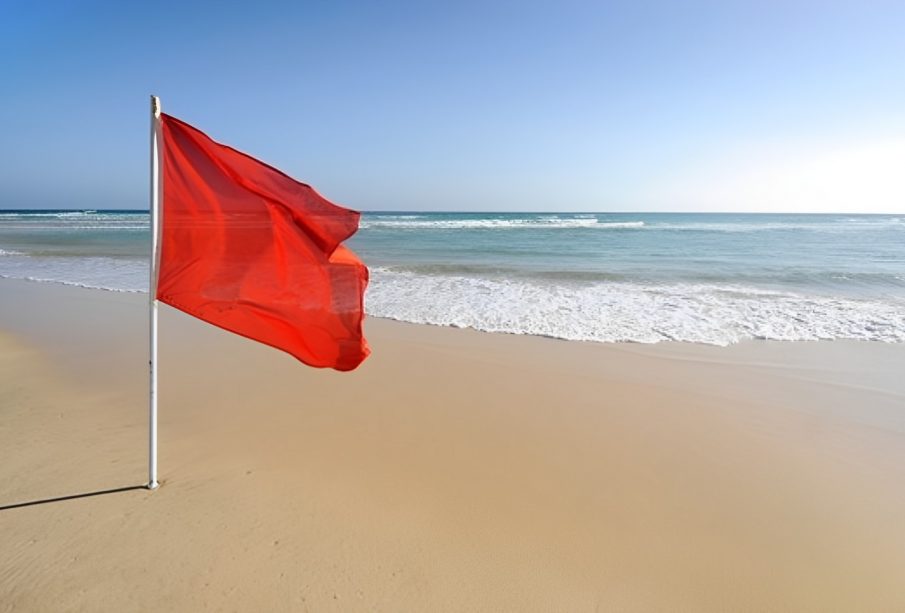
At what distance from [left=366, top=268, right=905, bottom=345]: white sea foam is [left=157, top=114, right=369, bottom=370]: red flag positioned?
488 cm

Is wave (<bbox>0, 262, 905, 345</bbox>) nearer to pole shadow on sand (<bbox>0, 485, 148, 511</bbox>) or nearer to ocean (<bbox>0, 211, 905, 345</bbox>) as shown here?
ocean (<bbox>0, 211, 905, 345</bbox>)

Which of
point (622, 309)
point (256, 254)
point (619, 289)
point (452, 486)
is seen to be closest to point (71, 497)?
point (256, 254)

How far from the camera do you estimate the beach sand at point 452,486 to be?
2676 millimetres

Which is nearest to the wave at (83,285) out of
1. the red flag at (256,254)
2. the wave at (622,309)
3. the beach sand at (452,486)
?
the wave at (622,309)

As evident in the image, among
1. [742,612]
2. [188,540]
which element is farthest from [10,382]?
[742,612]

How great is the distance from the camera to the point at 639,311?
9.53 m

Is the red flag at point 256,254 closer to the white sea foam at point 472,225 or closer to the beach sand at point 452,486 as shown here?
the beach sand at point 452,486

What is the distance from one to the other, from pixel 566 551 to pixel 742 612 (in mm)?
926

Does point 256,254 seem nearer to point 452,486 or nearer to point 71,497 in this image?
point 71,497

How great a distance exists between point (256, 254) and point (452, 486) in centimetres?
213

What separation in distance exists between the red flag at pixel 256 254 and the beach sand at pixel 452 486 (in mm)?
1144

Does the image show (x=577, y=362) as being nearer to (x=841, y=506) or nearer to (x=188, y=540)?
(x=841, y=506)

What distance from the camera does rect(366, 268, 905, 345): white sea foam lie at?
7.97 m

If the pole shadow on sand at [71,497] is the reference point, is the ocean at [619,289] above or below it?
above
